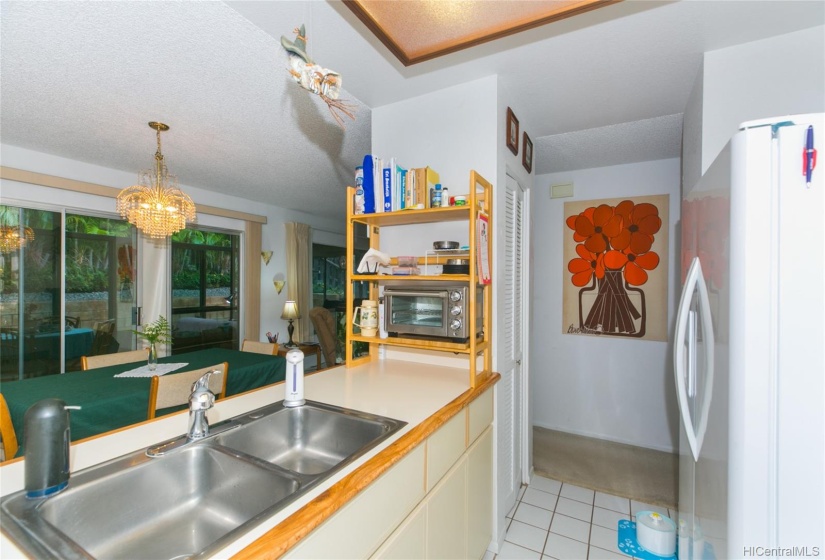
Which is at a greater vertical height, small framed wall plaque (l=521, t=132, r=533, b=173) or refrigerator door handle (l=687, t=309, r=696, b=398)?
small framed wall plaque (l=521, t=132, r=533, b=173)

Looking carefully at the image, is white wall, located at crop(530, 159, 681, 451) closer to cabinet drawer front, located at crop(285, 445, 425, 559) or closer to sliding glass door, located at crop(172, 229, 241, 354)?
cabinet drawer front, located at crop(285, 445, 425, 559)

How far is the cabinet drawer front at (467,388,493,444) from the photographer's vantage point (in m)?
1.59

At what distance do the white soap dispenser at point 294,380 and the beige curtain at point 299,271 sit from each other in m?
4.17

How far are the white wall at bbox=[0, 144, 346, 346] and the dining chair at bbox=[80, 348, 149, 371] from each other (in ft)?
4.95

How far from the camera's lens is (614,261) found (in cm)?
330

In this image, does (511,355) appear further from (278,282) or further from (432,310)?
(278,282)

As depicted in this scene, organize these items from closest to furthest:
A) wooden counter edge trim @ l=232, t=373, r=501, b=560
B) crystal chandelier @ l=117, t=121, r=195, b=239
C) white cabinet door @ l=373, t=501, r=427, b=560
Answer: wooden counter edge trim @ l=232, t=373, r=501, b=560 < white cabinet door @ l=373, t=501, r=427, b=560 < crystal chandelier @ l=117, t=121, r=195, b=239

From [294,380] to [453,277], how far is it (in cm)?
77

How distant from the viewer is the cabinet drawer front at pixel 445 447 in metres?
1.24

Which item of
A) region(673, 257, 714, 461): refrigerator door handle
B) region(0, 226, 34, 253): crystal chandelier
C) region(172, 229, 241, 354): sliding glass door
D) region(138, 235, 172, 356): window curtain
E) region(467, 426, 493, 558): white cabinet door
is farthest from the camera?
region(172, 229, 241, 354): sliding glass door

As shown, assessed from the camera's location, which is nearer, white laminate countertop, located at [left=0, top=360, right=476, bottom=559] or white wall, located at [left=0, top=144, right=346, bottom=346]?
white laminate countertop, located at [left=0, top=360, right=476, bottom=559]

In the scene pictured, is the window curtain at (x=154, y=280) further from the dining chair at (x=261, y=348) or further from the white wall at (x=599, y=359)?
the white wall at (x=599, y=359)

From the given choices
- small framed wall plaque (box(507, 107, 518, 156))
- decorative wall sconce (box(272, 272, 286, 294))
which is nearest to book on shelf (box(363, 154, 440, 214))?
small framed wall plaque (box(507, 107, 518, 156))

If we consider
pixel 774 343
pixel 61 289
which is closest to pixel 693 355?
pixel 774 343
